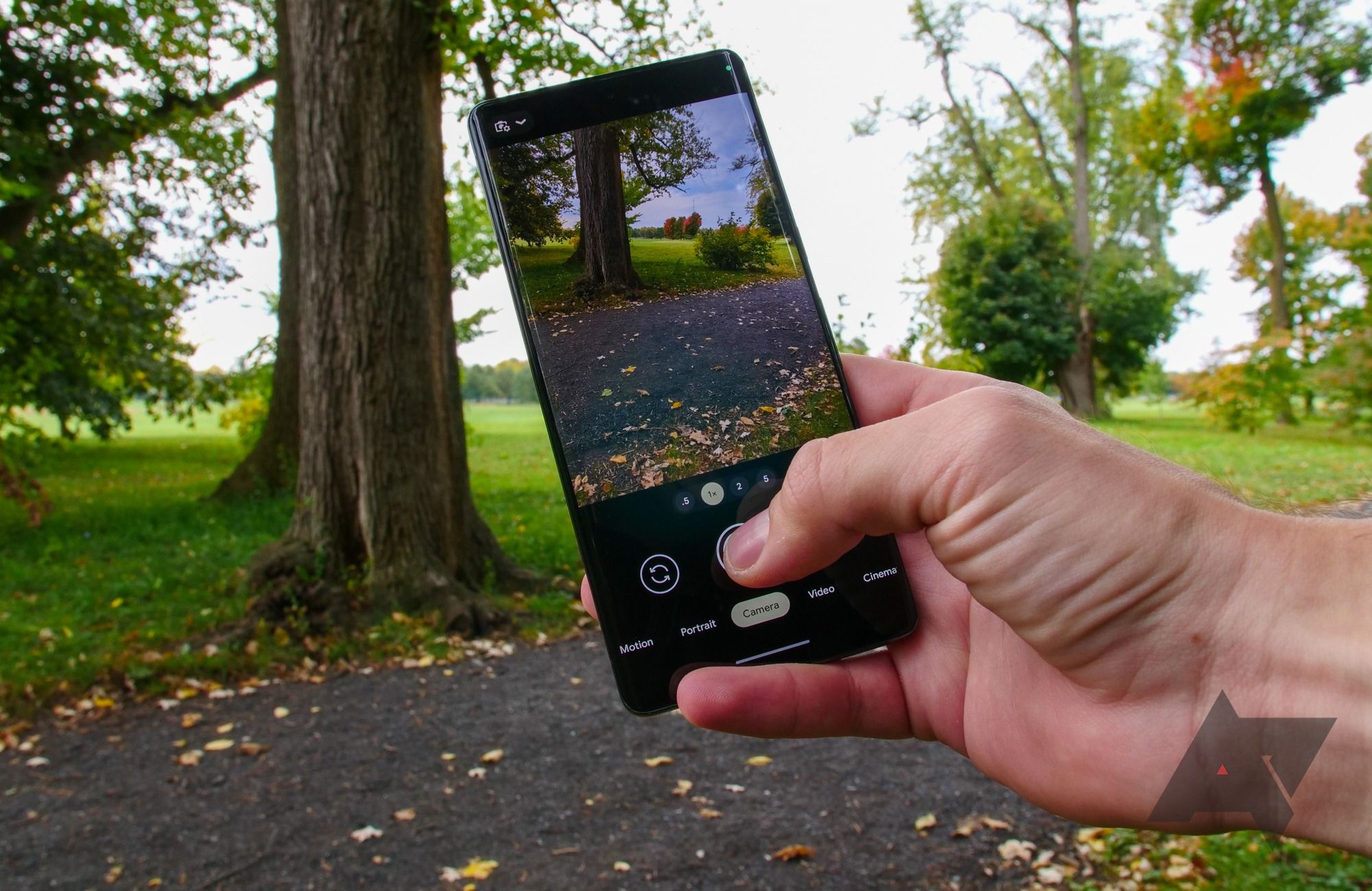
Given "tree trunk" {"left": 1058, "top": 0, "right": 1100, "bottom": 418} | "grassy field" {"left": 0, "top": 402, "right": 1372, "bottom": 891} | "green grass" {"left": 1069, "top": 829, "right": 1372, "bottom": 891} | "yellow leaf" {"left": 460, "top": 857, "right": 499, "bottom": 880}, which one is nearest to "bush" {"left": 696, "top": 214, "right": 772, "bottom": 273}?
"grassy field" {"left": 0, "top": 402, "right": 1372, "bottom": 891}

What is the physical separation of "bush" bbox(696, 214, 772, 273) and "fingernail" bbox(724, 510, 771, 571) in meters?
0.40

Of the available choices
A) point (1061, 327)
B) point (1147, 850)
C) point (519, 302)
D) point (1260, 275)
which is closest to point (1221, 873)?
point (1147, 850)

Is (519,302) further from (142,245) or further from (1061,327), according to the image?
(1061,327)

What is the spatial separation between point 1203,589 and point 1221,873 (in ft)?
7.41

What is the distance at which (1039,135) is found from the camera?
2014 centimetres

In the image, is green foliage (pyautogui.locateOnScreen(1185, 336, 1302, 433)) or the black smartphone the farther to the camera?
green foliage (pyautogui.locateOnScreen(1185, 336, 1302, 433))

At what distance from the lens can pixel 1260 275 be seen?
19422 mm

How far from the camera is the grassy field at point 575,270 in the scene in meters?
1.42

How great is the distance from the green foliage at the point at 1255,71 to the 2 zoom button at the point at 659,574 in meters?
17.1

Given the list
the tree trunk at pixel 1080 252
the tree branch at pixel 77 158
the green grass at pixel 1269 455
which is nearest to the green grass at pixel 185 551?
the green grass at pixel 1269 455

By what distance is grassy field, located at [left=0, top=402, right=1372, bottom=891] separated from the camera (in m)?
2.78

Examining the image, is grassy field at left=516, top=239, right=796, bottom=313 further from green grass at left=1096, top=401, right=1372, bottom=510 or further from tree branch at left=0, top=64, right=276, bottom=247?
tree branch at left=0, top=64, right=276, bottom=247

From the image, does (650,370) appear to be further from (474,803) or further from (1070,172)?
(1070,172)

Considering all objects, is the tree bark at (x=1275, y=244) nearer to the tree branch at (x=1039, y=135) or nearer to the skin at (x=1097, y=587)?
the tree branch at (x=1039, y=135)
